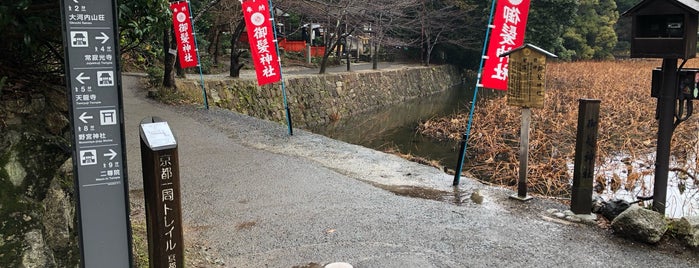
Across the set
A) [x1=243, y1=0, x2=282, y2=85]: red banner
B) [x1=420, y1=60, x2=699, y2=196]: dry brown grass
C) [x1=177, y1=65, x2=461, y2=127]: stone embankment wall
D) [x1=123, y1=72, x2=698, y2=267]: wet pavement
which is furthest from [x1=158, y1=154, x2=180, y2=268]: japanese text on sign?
[x1=177, y1=65, x2=461, y2=127]: stone embankment wall

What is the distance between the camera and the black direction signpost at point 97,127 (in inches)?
101

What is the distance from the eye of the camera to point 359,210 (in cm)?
590

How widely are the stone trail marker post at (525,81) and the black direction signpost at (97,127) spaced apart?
4.50 m

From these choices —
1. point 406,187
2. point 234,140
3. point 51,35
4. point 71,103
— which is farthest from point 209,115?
point 71,103

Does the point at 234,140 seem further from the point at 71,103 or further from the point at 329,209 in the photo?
the point at 71,103

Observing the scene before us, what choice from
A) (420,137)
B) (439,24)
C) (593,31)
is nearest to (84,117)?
(420,137)

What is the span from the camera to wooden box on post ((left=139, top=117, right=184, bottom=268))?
9.26 feet

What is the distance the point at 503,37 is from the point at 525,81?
0.81 metres

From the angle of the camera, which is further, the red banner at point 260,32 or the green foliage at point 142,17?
the red banner at point 260,32

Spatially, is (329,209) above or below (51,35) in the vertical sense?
below

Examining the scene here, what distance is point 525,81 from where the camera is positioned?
6023 mm

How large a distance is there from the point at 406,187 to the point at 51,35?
4.75 meters

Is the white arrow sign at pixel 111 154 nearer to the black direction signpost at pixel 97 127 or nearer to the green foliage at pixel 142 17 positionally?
the black direction signpost at pixel 97 127

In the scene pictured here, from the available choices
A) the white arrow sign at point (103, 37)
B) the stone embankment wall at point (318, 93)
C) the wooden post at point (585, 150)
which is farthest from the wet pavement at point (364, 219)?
the stone embankment wall at point (318, 93)
